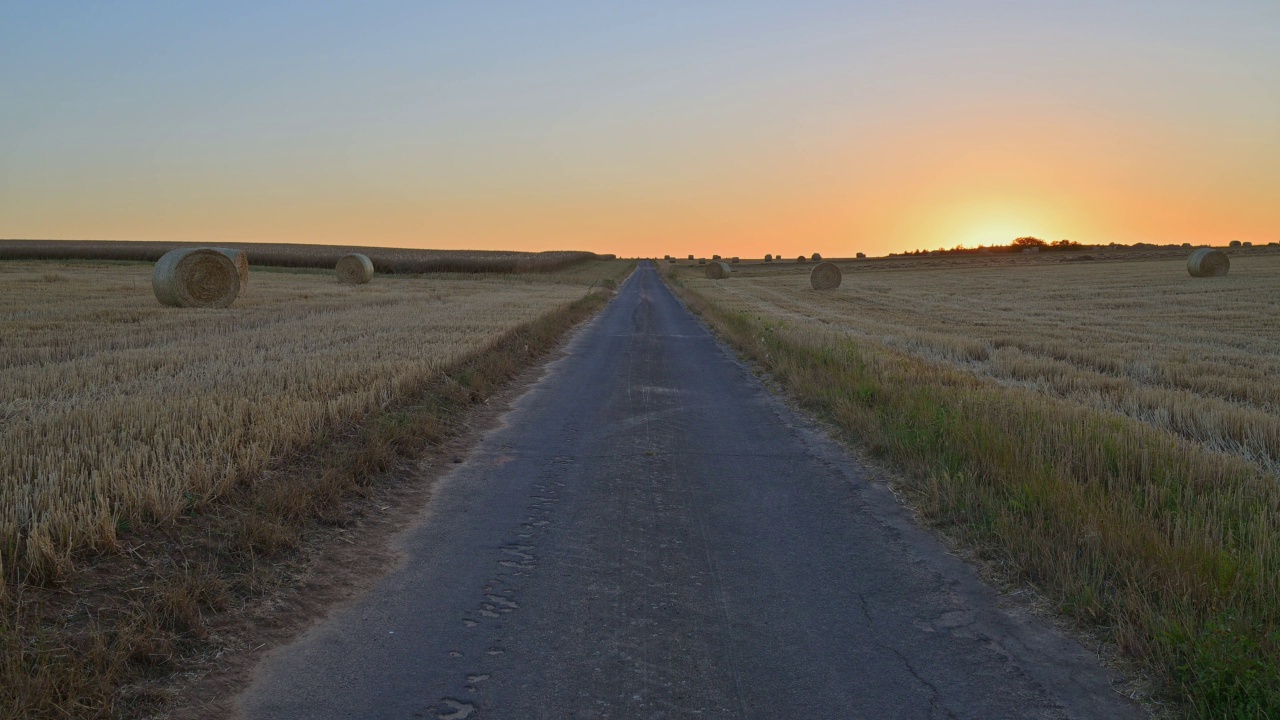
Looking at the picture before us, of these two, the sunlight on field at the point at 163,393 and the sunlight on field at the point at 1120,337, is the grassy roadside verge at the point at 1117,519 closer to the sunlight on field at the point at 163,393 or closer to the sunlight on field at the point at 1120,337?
the sunlight on field at the point at 1120,337

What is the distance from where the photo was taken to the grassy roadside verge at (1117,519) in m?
4.25

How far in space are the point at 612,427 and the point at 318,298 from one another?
80.2 ft

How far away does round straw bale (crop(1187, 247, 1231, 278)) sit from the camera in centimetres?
4431

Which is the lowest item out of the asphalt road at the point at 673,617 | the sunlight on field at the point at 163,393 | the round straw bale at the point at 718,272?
the asphalt road at the point at 673,617

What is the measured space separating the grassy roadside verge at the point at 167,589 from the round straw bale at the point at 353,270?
4149 centimetres

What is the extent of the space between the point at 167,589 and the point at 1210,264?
167ft

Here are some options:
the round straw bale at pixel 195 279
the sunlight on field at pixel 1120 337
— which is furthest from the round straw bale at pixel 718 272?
the round straw bale at pixel 195 279

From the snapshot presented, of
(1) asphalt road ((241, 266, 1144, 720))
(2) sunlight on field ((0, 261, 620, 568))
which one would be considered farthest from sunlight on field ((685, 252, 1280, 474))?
(2) sunlight on field ((0, 261, 620, 568))

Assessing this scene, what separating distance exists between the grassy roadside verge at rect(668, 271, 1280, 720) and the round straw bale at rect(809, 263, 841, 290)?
43052 mm

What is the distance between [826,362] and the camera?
15.4m

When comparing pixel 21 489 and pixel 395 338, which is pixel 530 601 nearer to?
pixel 21 489

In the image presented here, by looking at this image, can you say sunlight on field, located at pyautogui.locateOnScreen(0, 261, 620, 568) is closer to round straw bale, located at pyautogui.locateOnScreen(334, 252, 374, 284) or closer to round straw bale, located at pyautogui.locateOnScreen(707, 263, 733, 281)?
round straw bale, located at pyautogui.locateOnScreen(334, 252, 374, 284)

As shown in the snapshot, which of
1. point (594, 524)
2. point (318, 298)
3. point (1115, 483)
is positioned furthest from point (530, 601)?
point (318, 298)

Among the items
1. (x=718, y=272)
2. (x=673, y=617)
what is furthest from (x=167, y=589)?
(x=718, y=272)
